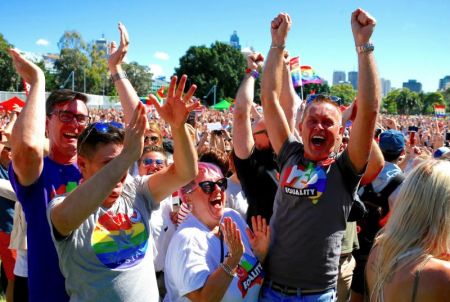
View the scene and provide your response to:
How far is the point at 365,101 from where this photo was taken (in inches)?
79.6

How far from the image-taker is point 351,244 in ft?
10.7

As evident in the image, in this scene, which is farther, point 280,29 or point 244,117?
point 244,117

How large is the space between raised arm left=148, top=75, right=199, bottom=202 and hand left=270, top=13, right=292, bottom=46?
0.95 meters

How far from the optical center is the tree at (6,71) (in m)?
52.9

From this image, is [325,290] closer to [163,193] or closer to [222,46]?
[163,193]

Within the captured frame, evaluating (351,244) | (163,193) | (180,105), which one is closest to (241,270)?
(163,193)

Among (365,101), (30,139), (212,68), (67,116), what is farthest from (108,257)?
(212,68)

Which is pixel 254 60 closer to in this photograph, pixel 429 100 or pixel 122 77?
pixel 122 77

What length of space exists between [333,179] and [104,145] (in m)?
1.18

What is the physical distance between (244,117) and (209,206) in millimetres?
817

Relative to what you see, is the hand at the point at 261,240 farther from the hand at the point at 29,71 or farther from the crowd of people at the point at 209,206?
the hand at the point at 29,71

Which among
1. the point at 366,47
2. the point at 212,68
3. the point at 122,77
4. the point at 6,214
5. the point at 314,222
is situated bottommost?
the point at 6,214

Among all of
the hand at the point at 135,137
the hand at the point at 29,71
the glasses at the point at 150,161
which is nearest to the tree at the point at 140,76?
the glasses at the point at 150,161

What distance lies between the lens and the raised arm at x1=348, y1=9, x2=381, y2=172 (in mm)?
2023
